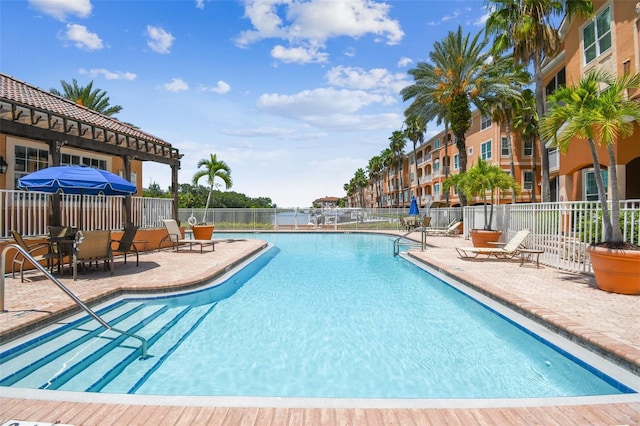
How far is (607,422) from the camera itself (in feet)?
9.04

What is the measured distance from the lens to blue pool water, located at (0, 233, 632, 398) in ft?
12.8

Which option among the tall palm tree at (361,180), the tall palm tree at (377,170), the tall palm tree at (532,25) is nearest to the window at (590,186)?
the tall palm tree at (532,25)

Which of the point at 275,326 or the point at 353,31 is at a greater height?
the point at 353,31

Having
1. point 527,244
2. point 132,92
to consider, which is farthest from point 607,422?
point 132,92

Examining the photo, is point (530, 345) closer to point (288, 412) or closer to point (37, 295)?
point (288, 412)

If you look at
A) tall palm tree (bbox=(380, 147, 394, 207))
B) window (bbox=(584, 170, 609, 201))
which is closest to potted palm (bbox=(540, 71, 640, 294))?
window (bbox=(584, 170, 609, 201))

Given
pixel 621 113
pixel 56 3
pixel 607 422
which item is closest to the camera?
pixel 607 422

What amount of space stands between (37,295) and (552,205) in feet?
39.8

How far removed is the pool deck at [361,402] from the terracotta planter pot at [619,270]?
20 cm

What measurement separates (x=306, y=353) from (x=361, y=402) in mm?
1998

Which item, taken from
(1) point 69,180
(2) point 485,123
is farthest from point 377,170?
(1) point 69,180

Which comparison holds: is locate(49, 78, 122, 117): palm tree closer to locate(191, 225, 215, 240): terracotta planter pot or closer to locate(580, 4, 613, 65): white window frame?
locate(191, 225, 215, 240): terracotta planter pot

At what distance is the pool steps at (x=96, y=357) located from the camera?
12.6ft

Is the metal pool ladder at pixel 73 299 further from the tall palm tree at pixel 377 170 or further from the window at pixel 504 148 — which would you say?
the tall palm tree at pixel 377 170
